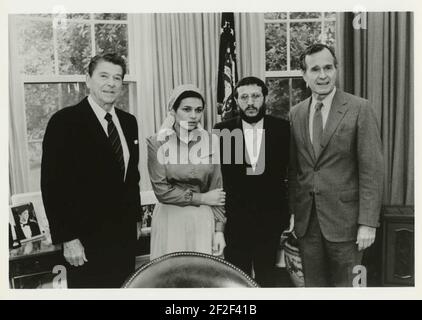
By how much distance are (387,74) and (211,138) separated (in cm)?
94

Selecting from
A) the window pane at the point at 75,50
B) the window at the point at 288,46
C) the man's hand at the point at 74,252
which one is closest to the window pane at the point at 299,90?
the window at the point at 288,46

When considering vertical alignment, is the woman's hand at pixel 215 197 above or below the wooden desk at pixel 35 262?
above

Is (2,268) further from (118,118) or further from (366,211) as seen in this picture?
(366,211)

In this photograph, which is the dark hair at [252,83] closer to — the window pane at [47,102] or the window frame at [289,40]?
the window frame at [289,40]

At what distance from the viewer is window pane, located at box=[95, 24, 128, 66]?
2.46m

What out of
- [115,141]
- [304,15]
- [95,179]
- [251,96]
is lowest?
[95,179]

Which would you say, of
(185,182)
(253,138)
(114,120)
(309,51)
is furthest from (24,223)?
(309,51)

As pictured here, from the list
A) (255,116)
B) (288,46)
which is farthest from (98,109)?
(288,46)

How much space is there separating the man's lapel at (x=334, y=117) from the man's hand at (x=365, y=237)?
17.5 inches

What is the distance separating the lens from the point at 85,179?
2424 millimetres

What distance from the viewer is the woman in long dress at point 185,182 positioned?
8.11 feet

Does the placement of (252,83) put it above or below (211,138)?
above

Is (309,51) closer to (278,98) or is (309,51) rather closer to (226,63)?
(278,98)
